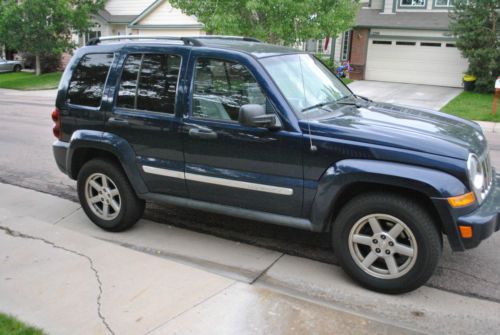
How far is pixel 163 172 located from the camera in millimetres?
4770

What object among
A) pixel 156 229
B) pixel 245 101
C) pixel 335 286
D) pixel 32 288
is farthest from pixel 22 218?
pixel 335 286

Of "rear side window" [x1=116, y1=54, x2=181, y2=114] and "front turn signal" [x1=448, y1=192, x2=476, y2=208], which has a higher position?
"rear side window" [x1=116, y1=54, x2=181, y2=114]

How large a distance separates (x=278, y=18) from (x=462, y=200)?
38.7 ft

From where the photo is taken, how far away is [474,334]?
3.43 meters

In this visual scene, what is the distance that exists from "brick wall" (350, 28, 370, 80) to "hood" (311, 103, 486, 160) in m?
22.0

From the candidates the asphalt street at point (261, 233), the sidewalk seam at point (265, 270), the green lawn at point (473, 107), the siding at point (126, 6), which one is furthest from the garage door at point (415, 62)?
the sidewalk seam at point (265, 270)

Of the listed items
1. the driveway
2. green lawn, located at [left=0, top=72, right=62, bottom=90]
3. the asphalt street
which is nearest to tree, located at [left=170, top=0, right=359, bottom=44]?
the driveway

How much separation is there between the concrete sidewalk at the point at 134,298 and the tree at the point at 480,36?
19116 mm

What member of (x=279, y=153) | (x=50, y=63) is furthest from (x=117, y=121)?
(x=50, y=63)

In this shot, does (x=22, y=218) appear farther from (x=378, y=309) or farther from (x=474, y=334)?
(x=474, y=334)

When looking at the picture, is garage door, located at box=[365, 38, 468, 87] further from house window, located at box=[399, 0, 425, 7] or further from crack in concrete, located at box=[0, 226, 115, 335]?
crack in concrete, located at box=[0, 226, 115, 335]

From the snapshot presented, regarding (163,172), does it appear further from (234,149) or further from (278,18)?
(278,18)

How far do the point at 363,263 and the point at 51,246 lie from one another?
2939 millimetres

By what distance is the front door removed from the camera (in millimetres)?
4129
